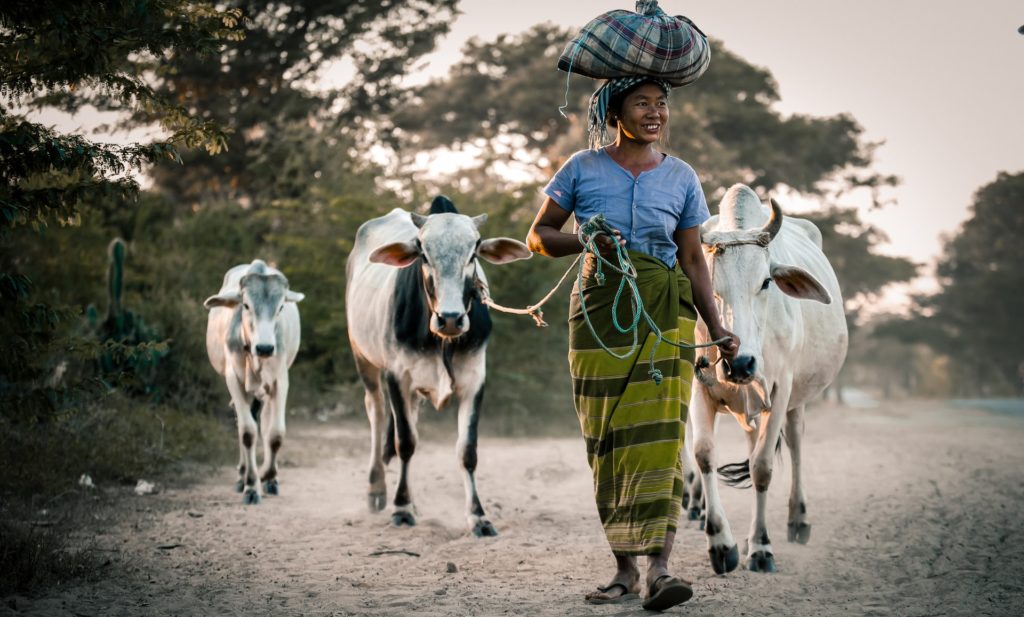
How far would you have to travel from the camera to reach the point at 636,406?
428cm

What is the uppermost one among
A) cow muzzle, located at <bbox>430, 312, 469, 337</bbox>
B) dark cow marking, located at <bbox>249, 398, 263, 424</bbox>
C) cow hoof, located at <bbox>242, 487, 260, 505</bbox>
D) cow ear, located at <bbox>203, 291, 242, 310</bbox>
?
cow ear, located at <bbox>203, 291, 242, 310</bbox>

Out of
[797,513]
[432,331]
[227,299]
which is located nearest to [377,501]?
[432,331]

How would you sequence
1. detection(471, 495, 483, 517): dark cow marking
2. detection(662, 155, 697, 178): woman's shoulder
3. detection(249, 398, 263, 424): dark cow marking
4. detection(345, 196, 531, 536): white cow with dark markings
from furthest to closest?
detection(249, 398, 263, 424): dark cow marking < detection(471, 495, 483, 517): dark cow marking < detection(345, 196, 531, 536): white cow with dark markings < detection(662, 155, 697, 178): woman's shoulder

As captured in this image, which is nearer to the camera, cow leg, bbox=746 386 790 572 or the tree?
the tree

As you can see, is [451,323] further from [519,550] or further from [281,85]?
[281,85]

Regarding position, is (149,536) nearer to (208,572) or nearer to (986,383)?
(208,572)

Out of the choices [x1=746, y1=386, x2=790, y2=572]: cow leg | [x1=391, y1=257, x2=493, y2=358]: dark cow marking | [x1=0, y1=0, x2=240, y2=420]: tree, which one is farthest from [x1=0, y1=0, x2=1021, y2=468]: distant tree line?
[x1=746, y1=386, x2=790, y2=572]: cow leg

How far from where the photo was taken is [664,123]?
14.5 feet

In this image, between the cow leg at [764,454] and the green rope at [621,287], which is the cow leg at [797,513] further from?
the green rope at [621,287]

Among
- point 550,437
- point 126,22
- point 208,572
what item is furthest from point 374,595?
point 550,437

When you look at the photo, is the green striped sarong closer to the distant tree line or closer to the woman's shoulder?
the woman's shoulder

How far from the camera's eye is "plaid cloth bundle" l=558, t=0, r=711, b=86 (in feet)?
13.9

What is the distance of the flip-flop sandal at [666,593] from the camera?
3918 mm

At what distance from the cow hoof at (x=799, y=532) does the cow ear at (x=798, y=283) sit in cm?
170
